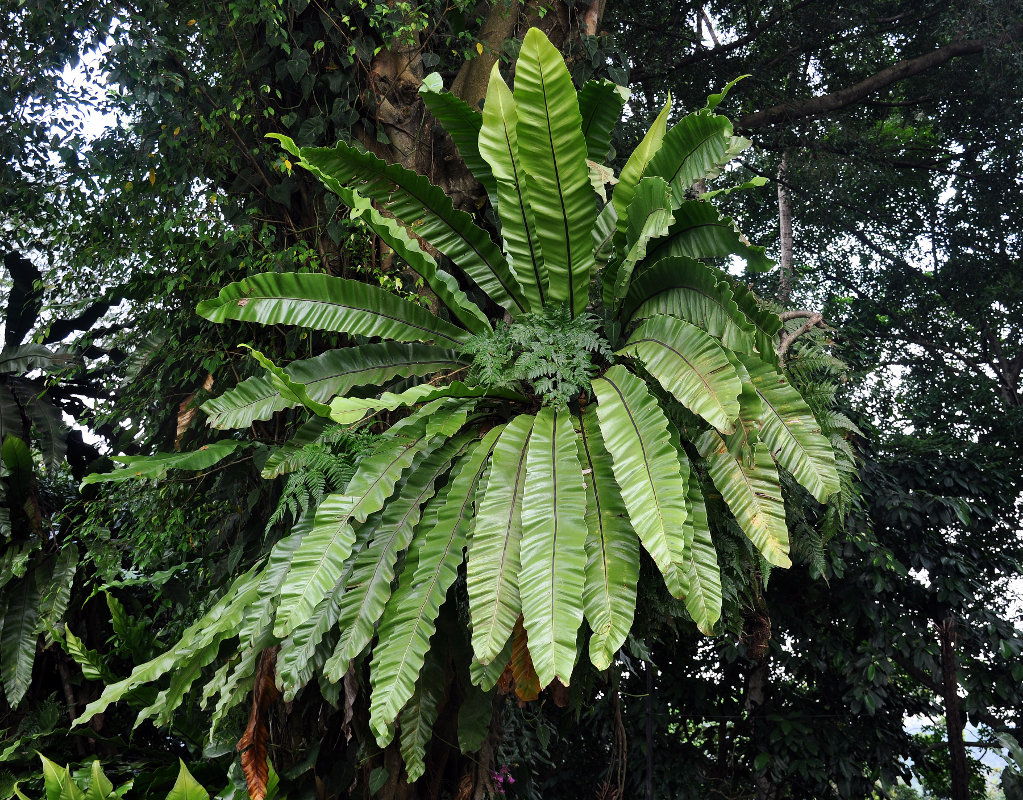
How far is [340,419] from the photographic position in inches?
75.7

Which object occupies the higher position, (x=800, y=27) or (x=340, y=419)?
(x=800, y=27)

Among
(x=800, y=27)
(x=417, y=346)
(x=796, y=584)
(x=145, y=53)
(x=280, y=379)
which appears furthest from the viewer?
(x=800, y=27)

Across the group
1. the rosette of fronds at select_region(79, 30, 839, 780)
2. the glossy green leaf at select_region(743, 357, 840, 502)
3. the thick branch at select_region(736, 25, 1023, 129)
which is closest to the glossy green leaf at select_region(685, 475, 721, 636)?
the rosette of fronds at select_region(79, 30, 839, 780)

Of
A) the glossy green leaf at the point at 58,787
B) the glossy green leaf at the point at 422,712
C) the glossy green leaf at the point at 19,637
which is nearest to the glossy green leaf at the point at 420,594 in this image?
the glossy green leaf at the point at 422,712

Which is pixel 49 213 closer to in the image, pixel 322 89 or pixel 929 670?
pixel 322 89

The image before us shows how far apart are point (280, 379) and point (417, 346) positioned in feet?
2.51

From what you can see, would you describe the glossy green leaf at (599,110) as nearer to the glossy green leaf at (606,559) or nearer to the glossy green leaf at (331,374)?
the glossy green leaf at (331,374)

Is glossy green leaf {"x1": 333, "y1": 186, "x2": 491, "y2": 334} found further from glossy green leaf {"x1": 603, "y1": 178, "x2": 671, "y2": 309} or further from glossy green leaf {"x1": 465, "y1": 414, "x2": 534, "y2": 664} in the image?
glossy green leaf {"x1": 465, "y1": 414, "x2": 534, "y2": 664}

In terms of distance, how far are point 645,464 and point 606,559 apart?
0.24m

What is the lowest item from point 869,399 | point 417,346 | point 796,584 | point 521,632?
point 521,632

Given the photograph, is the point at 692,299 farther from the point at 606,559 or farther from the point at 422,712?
the point at 422,712

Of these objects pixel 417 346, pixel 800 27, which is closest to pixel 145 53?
pixel 417 346

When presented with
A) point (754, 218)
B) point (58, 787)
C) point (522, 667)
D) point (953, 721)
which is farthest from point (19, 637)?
point (754, 218)

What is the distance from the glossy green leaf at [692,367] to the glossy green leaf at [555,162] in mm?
286
